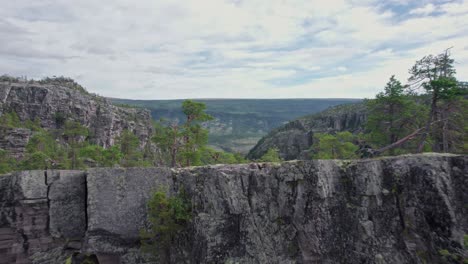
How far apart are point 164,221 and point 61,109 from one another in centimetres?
10813

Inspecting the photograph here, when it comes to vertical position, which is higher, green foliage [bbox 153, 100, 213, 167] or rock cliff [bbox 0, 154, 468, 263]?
green foliage [bbox 153, 100, 213, 167]

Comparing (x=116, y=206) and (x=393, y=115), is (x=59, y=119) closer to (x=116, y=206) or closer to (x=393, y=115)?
(x=116, y=206)

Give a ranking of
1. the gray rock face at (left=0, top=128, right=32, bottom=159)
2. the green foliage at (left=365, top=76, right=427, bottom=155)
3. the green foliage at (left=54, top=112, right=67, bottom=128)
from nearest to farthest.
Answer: the green foliage at (left=365, top=76, right=427, bottom=155)
the gray rock face at (left=0, top=128, right=32, bottom=159)
the green foliage at (left=54, top=112, right=67, bottom=128)

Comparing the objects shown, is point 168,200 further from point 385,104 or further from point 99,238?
point 385,104

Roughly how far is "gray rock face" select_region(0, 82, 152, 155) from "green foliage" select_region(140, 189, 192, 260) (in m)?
85.6

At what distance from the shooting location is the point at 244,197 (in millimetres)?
19375

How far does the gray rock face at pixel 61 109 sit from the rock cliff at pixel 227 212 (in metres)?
83.6

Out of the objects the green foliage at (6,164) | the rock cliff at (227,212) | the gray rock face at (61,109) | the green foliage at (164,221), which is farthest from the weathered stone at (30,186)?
the gray rock face at (61,109)

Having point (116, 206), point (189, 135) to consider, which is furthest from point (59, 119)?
point (116, 206)

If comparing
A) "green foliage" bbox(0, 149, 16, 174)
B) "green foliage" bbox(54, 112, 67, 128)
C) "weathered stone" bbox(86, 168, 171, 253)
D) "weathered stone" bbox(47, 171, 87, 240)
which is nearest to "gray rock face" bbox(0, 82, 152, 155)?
"green foliage" bbox(54, 112, 67, 128)

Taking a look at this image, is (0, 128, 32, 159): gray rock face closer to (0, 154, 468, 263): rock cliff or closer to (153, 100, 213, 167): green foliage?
(153, 100, 213, 167): green foliage

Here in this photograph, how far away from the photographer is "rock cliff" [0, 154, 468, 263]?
1734 centimetres

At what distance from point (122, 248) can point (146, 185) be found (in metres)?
4.51

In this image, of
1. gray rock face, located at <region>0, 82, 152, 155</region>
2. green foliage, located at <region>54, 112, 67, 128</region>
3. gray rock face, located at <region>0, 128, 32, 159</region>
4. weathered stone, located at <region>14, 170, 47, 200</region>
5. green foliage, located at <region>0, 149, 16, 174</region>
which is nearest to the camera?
weathered stone, located at <region>14, 170, 47, 200</region>
